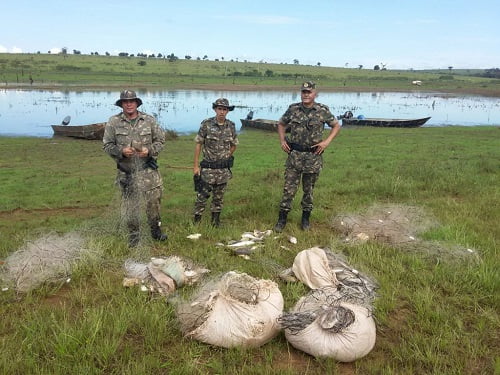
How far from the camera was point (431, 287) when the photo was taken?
4.20m

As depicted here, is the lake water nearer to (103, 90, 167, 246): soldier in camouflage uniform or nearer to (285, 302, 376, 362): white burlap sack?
(103, 90, 167, 246): soldier in camouflage uniform

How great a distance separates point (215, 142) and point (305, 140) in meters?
1.31

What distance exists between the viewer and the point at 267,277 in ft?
14.4

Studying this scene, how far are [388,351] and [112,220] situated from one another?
12.4 feet

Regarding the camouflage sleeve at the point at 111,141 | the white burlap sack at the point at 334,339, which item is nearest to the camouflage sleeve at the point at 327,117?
the camouflage sleeve at the point at 111,141

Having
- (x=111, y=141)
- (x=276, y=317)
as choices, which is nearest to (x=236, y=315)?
(x=276, y=317)

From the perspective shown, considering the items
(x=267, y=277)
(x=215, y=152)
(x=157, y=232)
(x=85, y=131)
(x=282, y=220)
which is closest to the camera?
(x=267, y=277)

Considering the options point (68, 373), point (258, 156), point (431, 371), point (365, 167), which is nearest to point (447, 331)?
point (431, 371)

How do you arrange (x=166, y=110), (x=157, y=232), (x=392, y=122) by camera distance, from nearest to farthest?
1. (x=157, y=232)
2. (x=392, y=122)
3. (x=166, y=110)

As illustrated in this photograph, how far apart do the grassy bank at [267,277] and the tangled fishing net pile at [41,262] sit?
0.11 metres

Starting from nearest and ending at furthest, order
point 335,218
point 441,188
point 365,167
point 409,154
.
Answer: point 335,218
point 441,188
point 365,167
point 409,154

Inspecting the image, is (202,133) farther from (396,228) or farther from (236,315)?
(236,315)

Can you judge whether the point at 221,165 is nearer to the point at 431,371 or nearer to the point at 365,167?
the point at 431,371

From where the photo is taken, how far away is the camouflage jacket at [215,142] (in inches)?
234
